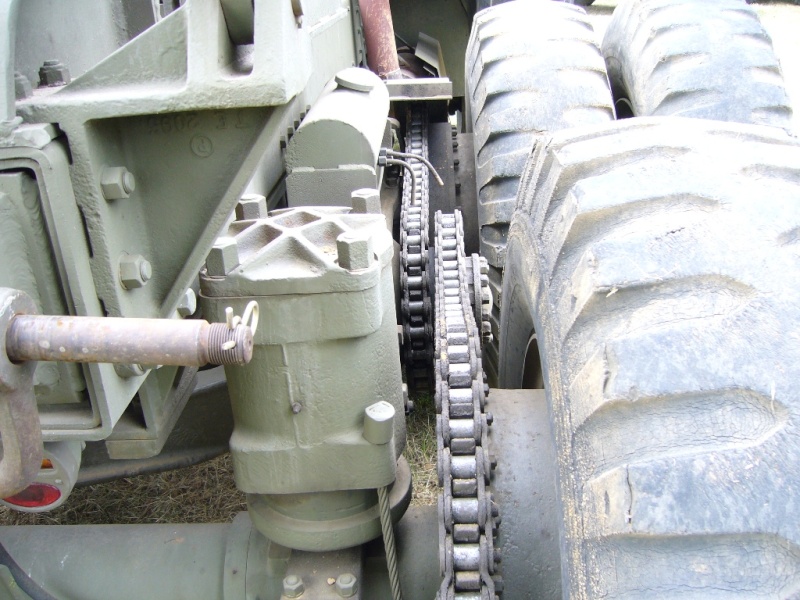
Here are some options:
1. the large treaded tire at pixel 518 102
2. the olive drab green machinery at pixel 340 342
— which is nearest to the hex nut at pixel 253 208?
the olive drab green machinery at pixel 340 342

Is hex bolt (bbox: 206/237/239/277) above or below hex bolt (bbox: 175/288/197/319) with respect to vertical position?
above

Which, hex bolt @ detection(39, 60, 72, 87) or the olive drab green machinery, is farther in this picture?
hex bolt @ detection(39, 60, 72, 87)

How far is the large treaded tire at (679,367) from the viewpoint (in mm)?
959

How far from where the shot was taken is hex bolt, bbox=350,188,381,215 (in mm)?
1700

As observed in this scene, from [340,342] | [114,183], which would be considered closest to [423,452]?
[340,342]

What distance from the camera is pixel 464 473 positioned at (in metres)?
1.46

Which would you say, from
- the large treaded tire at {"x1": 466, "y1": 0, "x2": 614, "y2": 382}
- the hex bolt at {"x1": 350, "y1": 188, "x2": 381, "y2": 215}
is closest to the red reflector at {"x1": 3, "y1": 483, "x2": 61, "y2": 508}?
the hex bolt at {"x1": 350, "y1": 188, "x2": 381, "y2": 215}

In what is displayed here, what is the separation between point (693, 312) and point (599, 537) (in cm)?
35

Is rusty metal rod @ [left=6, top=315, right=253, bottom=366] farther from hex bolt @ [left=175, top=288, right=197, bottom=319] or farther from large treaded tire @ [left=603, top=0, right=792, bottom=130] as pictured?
large treaded tire @ [left=603, top=0, right=792, bottom=130]

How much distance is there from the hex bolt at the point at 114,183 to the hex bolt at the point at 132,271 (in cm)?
11

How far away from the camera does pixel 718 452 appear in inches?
38.7

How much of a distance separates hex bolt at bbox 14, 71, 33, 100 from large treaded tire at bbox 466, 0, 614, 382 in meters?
1.82

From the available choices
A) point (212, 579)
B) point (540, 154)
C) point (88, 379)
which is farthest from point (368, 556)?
point (540, 154)

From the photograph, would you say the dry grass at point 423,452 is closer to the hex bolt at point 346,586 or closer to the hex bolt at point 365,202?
the hex bolt at point 346,586
